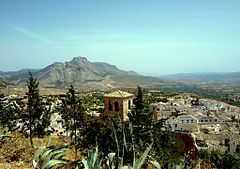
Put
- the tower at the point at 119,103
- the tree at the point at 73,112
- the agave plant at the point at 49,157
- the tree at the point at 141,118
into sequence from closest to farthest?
the agave plant at the point at 49,157 → the tree at the point at 141,118 → the tree at the point at 73,112 → the tower at the point at 119,103

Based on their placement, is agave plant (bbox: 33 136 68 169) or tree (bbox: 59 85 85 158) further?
tree (bbox: 59 85 85 158)

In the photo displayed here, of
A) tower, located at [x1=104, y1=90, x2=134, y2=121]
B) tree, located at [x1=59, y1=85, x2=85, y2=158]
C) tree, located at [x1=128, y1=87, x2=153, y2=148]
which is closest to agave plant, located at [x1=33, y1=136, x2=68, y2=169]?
tree, located at [x1=128, y1=87, x2=153, y2=148]

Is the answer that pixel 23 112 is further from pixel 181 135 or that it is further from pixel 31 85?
pixel 181 135

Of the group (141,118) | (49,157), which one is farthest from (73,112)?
(49,157)

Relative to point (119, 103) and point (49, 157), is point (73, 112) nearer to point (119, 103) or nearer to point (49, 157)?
point (119, 103)

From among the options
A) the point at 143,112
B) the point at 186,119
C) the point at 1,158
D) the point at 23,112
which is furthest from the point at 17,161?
the point at 186,119

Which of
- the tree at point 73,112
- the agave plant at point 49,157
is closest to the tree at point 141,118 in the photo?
the tree at point 73,112

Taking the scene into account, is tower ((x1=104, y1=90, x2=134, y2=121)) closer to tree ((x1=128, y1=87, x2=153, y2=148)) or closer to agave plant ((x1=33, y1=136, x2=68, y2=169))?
tree ((x1=128, y1=87, x2=153, y2=148))

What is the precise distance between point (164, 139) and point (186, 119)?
26.2 meters

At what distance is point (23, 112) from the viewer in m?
12.0

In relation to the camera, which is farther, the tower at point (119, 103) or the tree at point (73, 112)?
the tower at point (119, 103)

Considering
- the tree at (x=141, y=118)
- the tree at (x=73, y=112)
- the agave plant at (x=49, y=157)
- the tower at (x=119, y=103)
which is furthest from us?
the tower at (x=119, y=103)

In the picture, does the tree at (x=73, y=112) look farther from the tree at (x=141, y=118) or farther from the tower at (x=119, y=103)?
the tower at (x=119, y=103)

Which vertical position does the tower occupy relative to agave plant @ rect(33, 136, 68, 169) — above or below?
below
